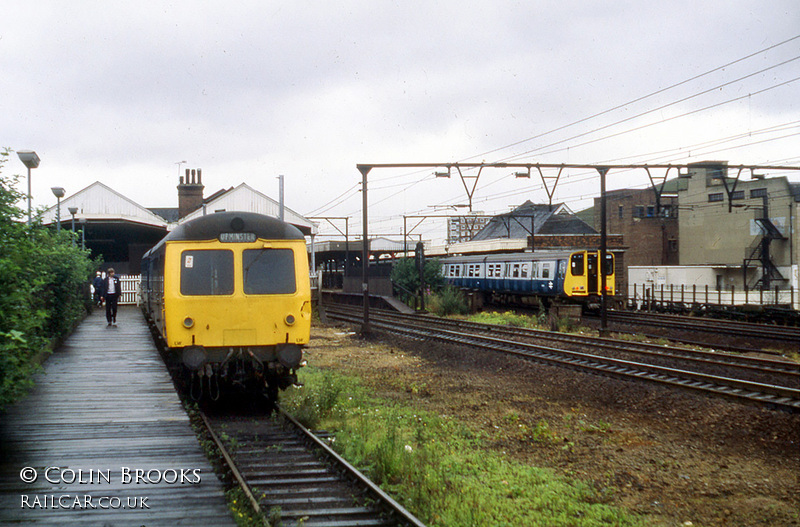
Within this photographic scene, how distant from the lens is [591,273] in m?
29.0

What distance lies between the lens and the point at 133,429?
26.6 feet

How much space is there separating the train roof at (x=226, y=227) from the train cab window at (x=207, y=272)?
251 mm

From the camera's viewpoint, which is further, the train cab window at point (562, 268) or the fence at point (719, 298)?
the fence at point (719, 298)

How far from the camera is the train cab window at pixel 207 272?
373 inches

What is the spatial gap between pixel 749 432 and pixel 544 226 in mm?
41034

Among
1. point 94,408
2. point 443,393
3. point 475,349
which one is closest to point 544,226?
point 475,349

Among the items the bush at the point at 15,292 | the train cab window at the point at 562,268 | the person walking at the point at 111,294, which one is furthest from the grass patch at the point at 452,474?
the train cab window at the point at 562,268

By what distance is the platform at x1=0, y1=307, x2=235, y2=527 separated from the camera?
545 centimetres

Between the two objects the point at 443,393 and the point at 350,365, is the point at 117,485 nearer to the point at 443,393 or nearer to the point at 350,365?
the point at 443,393

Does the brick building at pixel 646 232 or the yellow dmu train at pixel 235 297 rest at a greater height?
the brick building at pixel 646 232

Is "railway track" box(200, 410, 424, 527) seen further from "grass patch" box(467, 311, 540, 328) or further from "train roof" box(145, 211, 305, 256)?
"grass patch" box(467, 311, 540, 328)

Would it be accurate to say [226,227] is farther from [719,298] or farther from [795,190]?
[795,190]

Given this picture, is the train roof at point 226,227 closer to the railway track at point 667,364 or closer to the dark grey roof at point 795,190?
the railway track at point 667,364

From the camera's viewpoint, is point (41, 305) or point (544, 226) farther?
point (544, 226)
